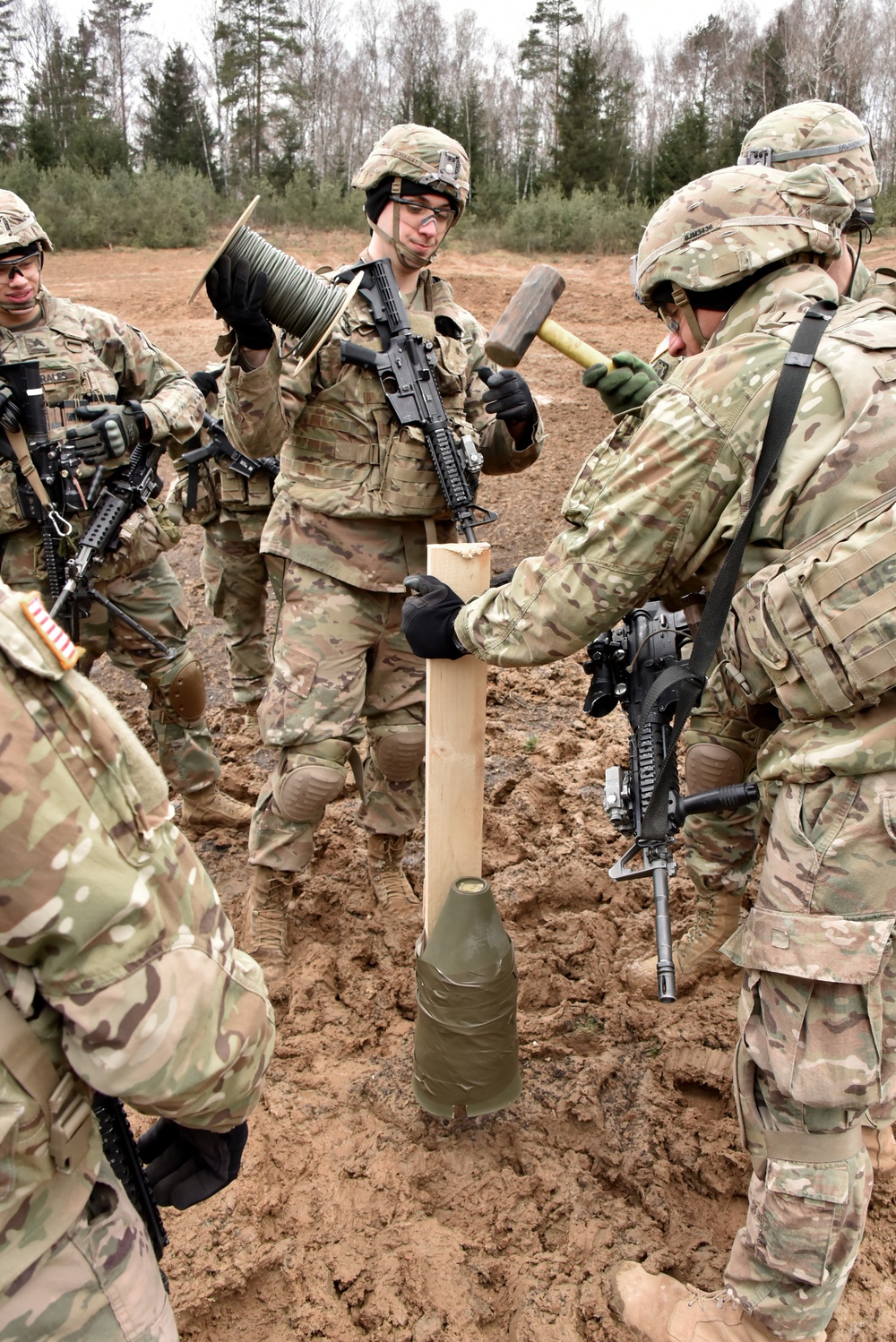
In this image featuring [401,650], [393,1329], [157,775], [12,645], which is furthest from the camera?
[401,650]

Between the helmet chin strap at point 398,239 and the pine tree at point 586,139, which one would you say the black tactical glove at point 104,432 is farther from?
the pine tree at point 586,139

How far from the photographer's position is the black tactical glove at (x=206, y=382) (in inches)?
224

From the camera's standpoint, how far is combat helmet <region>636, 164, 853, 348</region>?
2219 mm

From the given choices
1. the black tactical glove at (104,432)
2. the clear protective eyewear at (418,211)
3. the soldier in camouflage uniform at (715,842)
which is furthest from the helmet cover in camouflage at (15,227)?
the soldier in camouflage uniform at (715,842)

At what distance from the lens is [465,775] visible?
286 cm

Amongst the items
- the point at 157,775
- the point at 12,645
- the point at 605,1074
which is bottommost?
the point at 605,1074

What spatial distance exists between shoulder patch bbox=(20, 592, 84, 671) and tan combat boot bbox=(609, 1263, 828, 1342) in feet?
6.70

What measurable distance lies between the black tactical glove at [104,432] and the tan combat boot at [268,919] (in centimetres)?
181

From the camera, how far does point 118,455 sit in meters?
4.12

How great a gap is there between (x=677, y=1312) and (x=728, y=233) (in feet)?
8.03

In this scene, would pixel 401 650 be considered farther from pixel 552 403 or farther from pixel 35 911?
pixel 552 403

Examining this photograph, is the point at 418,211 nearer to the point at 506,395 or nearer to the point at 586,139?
the point at 506,395

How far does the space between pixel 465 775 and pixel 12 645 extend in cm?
180

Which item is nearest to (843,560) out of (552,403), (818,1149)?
(818,1149)
